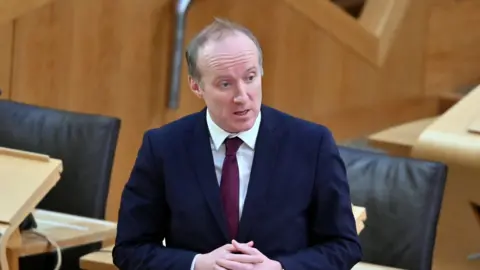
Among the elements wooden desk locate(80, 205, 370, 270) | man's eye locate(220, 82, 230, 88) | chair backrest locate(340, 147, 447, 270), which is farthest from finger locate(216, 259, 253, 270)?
chair backrest locate(340, 147, 447, 270)

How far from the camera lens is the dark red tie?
1.82 metres

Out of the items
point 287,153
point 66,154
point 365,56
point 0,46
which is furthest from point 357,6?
point 287,153

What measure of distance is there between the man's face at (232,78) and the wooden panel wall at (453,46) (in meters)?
2.83

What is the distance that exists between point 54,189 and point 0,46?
0.92 m

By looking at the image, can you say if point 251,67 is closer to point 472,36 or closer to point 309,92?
point 309,92

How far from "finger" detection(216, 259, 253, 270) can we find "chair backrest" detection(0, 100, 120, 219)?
1.09m

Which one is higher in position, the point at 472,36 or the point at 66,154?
the point at 472,36

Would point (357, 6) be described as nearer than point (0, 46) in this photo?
No

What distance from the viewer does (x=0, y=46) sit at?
3.51 metres

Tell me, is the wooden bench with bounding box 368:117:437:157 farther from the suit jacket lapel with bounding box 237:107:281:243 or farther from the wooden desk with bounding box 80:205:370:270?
the suit jacket lapel with bounding box 237:107:281:243

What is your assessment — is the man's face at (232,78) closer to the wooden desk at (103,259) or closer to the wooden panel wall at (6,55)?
the wooden desk at (103,259)

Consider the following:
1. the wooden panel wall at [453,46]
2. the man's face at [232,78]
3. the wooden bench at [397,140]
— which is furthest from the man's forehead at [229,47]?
the wooden panel wall at [453,46]

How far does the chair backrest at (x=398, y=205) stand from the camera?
7.94 ft

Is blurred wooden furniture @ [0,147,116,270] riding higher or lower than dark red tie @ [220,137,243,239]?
lower
